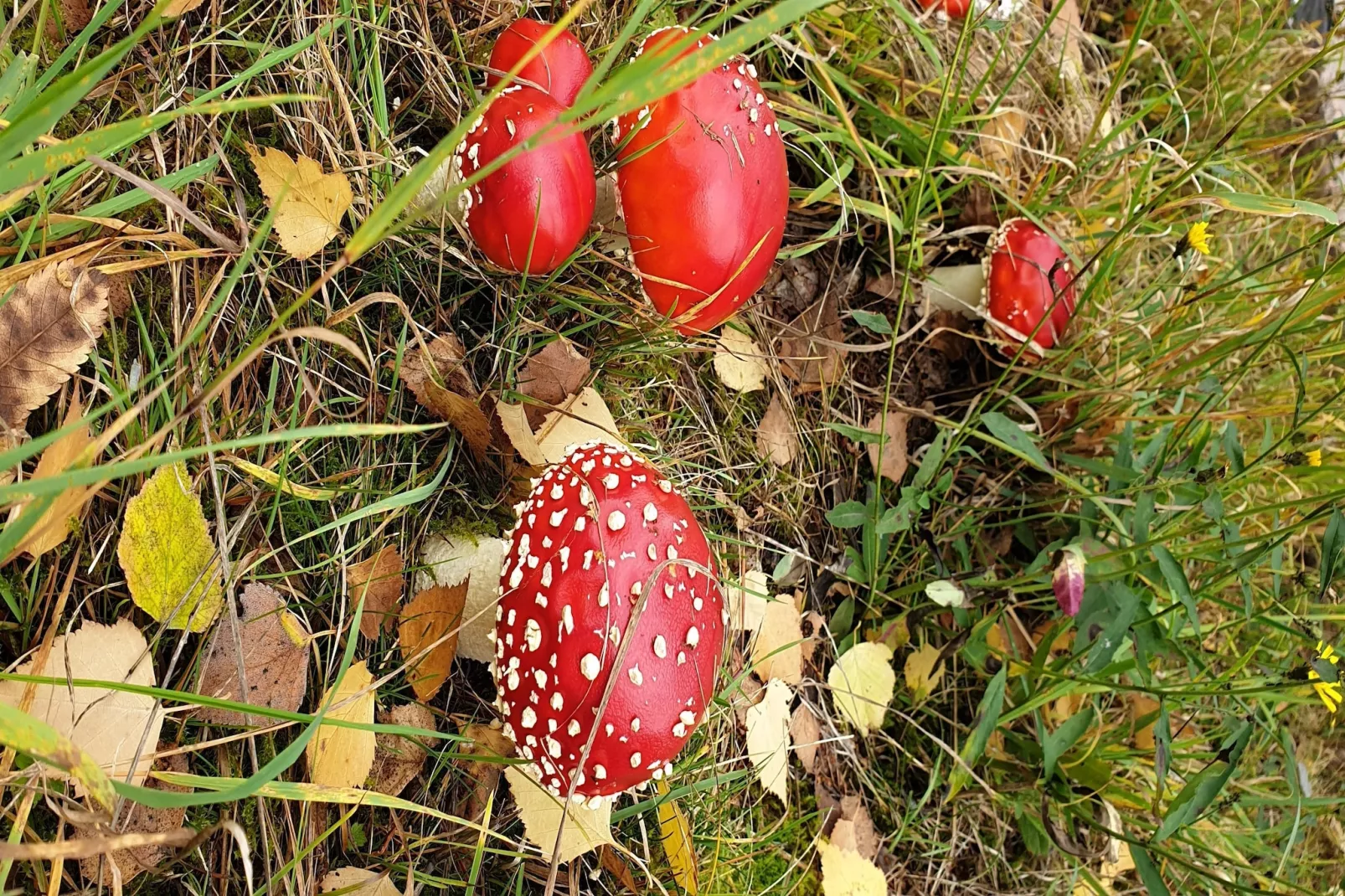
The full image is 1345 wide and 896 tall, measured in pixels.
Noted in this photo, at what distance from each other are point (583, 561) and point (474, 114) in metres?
0.71

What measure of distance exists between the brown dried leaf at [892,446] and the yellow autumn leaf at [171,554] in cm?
146

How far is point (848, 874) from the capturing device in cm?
190

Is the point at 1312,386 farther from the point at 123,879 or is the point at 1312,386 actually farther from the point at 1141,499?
the point at 123,879

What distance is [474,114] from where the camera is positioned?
805 millimetres

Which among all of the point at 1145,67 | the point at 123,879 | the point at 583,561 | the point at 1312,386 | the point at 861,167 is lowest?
the point at 123,879

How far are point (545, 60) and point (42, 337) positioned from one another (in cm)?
90

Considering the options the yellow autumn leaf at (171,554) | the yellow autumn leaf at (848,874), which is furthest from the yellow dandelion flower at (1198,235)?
the yellow autumn leaf at (171,554)

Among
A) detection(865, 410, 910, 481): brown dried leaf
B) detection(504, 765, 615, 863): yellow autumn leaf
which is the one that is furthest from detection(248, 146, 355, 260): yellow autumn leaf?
detection(865, 410, 910, 481): brown dried leaf

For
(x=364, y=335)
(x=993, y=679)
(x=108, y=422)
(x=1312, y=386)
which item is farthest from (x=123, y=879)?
(x=1312, y=386)

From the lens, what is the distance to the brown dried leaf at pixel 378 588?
1.49m

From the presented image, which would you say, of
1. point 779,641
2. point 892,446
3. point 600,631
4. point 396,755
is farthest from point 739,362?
point 396,755

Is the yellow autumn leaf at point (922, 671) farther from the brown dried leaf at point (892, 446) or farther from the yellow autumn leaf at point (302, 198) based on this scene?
the yellow autumn leaf at point (302, 198)

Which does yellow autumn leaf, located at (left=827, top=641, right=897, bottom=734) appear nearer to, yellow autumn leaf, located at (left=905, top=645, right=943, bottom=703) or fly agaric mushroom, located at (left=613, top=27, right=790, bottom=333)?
yellow autumn leaf, located at (left=905, top=645, right=943, bottom=703)

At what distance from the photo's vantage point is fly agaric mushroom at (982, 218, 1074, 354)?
205cm
